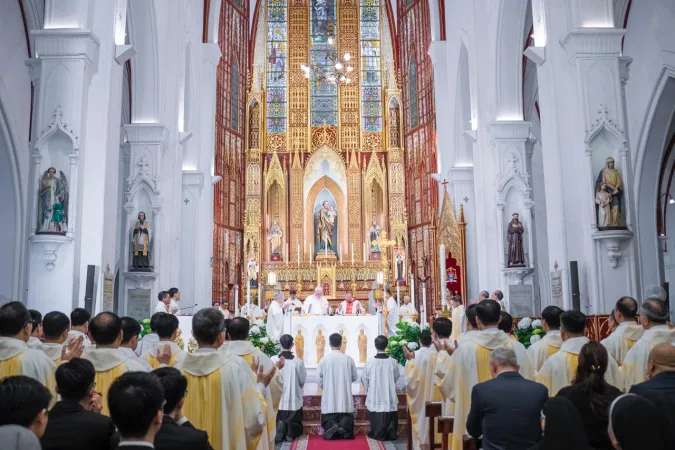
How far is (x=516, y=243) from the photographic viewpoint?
43.8 feet

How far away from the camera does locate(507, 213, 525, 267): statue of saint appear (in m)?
13.3

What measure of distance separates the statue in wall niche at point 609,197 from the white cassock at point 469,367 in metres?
4.85

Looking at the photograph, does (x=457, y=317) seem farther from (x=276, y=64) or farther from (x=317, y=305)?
(x=276, y=64)

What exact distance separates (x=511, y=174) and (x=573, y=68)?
3814 millimetres

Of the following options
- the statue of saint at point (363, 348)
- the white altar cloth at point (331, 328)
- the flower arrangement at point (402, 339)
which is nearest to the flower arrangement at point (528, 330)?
the flower arrangement at point (402, 339)

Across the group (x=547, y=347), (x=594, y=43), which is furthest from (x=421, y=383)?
(x=594, y=43)

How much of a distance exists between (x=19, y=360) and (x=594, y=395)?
11.9 ft

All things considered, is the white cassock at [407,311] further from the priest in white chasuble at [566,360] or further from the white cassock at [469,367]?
the priest in white chasuble at [566,360]

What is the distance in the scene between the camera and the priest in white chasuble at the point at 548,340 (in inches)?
229

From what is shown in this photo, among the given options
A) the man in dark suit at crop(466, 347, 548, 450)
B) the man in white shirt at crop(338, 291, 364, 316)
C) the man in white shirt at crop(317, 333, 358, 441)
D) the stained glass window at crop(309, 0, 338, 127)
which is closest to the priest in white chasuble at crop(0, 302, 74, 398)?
the man in dark suit at crop(466, 347, 548, 450)

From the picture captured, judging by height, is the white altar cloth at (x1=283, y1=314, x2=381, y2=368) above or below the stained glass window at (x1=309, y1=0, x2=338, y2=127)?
below

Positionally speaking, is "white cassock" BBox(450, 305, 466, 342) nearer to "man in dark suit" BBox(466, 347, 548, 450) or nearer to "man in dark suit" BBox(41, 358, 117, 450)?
"man in dark suit" BBox(466, 347, 548, 450)

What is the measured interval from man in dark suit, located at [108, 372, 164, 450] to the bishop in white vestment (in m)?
4.54

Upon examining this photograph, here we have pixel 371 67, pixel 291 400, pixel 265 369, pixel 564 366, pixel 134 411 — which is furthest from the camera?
pixel 371 67
